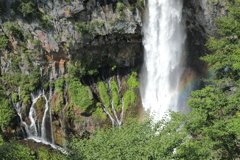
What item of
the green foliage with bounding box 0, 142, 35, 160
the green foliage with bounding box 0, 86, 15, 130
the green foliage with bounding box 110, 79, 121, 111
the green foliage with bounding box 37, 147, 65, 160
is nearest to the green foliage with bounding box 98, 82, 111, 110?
the green foliage with bounding box 110, 79, 121, 111

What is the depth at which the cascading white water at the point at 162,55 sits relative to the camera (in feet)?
63.9

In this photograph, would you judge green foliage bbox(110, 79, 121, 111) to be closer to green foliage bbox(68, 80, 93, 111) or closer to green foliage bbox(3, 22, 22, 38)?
green foliage bbox(68, 80, 93, 111)

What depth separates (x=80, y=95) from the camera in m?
20.6

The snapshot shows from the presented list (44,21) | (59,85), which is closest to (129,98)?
(59,85)

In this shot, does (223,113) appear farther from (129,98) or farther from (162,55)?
(129,98)

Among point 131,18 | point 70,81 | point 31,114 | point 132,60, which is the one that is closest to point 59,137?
point 31,114

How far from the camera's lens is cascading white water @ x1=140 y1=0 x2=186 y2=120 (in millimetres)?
19484

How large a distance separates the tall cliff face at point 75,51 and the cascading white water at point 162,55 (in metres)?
0.89

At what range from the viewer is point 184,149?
779cm

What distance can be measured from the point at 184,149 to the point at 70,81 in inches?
610

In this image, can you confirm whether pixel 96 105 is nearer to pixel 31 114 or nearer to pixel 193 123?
pixel 31 114

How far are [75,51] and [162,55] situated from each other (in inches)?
345

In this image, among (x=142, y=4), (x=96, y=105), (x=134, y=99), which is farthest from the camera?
(x=134, y=99)

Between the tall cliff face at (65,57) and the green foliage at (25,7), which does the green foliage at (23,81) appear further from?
the green foliage at (25,7)
